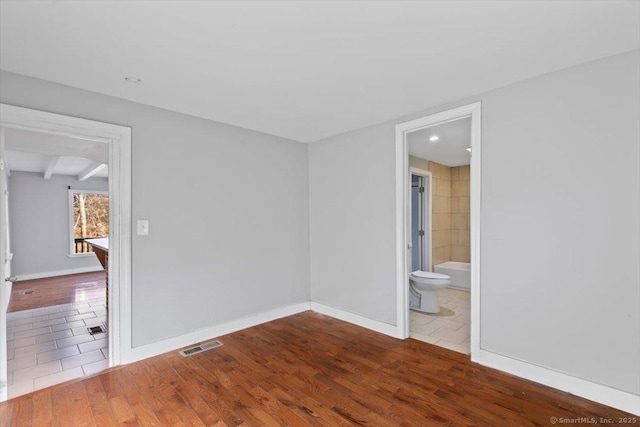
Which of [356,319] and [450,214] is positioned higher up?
[450,214]

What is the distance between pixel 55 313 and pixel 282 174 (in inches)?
147

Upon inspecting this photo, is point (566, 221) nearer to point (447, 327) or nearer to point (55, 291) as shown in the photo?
point (447, 327)

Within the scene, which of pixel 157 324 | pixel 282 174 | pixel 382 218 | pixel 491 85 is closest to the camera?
pixel 491 85

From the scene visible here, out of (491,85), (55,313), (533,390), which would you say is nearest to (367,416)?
(533,390)

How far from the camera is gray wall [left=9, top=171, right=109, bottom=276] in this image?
6.49 metres

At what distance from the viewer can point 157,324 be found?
2.92 meters

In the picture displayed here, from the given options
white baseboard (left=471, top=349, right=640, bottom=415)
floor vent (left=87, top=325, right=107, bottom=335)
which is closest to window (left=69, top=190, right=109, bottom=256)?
floor vent (left=87, top=325, right=107, bottom=335)

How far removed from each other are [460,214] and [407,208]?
11.1 feet

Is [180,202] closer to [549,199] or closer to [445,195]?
[549,199]

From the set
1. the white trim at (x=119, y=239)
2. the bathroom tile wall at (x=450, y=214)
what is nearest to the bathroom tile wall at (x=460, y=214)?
the bathroom tile wall at (x=450, y=214)

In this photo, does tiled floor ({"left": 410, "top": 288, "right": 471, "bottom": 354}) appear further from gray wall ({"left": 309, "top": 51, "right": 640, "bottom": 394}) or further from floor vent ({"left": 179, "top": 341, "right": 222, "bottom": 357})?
floor vent ({"left": 179, "top": 341, "right": 222, "bottom": 357})

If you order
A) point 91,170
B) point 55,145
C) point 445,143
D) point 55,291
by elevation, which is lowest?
point 55,291

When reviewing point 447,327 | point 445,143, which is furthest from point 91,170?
point 447,327

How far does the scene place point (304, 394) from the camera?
2.26 meters
